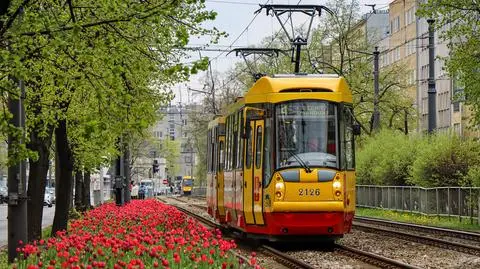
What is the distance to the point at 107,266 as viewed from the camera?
11672 mm

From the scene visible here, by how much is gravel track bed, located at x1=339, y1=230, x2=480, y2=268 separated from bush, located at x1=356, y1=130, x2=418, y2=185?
60.9 feet

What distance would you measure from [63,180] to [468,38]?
479 inches

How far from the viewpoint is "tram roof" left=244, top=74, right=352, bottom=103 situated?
21.4 metres

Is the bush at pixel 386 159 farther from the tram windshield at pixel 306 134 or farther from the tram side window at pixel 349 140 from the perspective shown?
the tram windshield at pixel 306 134

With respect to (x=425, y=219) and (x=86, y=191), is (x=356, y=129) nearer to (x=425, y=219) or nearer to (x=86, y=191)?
(x=425, y=219)

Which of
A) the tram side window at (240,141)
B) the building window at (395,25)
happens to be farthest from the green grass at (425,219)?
the building window at (395,25)

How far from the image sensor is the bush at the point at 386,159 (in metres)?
44.6

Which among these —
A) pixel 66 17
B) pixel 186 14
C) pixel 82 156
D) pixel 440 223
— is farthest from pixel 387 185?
pixel 66 17

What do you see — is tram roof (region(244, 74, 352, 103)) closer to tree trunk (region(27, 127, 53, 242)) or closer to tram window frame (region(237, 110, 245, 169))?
tram window frame (region(237, 110, 245, 169))

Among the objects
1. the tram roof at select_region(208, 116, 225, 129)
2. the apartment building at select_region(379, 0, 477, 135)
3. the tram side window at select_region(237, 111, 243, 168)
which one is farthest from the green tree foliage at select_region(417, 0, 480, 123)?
the apartment building at select_region(379, 0, 477, 135)

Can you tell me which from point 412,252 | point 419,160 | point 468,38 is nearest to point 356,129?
point 412,252

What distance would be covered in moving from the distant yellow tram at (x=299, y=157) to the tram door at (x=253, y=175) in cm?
2

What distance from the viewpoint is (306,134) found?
20984 millimetres

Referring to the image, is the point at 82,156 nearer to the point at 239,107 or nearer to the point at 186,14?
the point at 239,107
